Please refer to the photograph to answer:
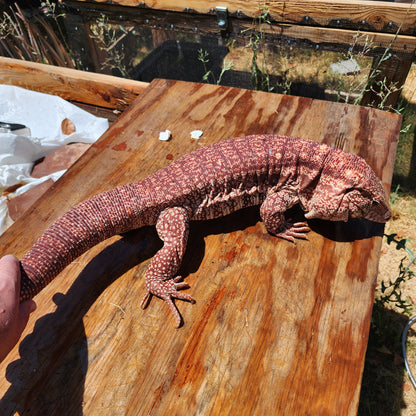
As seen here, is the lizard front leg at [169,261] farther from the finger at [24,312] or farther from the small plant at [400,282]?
the small plant at [400,282]

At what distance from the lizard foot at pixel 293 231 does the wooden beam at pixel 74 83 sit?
2.66 meters

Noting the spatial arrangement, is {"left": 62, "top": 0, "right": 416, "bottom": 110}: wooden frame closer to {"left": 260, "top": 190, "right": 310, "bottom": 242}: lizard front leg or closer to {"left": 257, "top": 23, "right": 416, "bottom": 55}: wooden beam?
{"left": 257, "top": 23, "right": 416, "bottom": 55}: wooden beam

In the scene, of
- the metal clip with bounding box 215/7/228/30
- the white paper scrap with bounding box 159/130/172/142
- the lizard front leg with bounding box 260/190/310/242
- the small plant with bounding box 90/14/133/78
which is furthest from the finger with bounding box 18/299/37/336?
the metal clip with bounding box 215/7/228/30

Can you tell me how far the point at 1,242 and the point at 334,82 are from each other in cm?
469

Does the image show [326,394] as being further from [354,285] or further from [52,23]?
[52,23]

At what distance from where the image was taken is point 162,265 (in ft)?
8.05

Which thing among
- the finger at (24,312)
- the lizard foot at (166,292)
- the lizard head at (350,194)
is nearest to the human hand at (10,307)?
the finger at (24,312)

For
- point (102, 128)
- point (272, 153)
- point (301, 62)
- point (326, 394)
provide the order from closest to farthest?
point (326, 394) → point (272, 153) → point (102, 128) → point (301, 62)

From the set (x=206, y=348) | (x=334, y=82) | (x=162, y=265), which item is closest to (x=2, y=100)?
(x=162, y=265)

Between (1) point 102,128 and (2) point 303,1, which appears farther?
(1) point 102,128

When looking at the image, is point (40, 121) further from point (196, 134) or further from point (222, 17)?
point (222, 17)

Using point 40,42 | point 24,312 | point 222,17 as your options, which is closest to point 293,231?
point 24,312

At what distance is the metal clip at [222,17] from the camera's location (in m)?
4.44

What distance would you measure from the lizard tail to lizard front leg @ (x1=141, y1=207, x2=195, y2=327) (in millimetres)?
219
